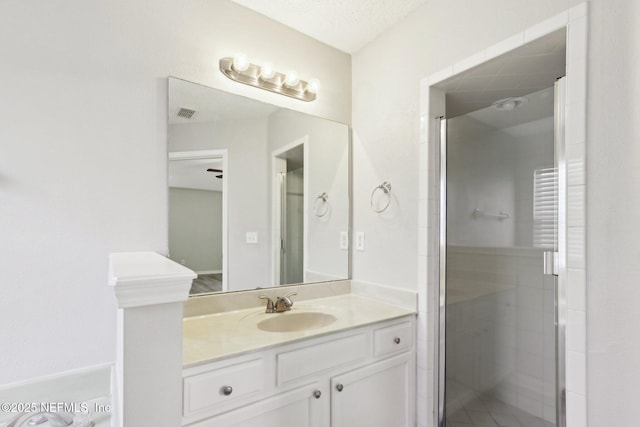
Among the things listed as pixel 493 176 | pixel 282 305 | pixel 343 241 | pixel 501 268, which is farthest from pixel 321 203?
pixel 501 268

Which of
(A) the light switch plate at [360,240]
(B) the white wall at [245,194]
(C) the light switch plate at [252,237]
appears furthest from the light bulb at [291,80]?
(A) the light switch plate at [360,240]

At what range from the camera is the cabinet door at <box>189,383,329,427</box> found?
117 cm

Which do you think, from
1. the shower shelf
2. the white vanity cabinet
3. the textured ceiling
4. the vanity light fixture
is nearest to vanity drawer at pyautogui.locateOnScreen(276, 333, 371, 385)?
the white vanity cabinet

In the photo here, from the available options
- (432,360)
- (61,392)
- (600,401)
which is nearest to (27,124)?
(61,392)

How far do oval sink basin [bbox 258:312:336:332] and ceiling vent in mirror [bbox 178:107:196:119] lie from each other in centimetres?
112

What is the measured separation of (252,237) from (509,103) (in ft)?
5.77

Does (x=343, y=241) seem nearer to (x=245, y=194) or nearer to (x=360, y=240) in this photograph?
(x=360, y=240)

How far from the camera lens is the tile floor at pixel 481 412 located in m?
2.03

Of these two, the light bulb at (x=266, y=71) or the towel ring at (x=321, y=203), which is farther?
the towel ring at (x=321, y=203)

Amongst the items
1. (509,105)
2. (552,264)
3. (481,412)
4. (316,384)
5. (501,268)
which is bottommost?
(481,412)

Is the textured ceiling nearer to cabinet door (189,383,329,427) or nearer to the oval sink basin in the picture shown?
the oval sink basin

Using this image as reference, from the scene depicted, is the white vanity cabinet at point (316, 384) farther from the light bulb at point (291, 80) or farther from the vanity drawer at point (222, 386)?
the light bulb at point (291, 80)

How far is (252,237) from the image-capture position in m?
1.86

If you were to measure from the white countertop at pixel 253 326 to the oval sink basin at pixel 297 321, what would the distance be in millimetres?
26
